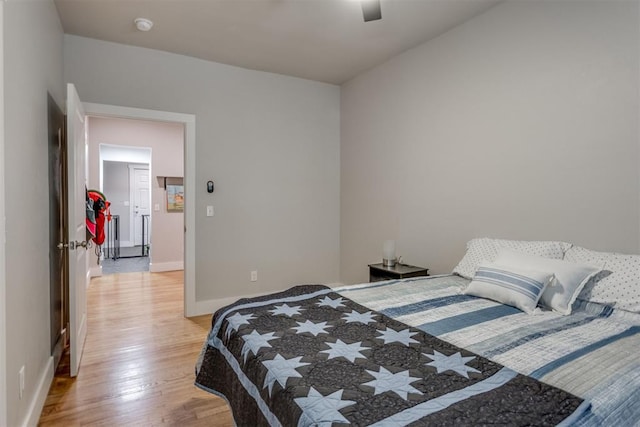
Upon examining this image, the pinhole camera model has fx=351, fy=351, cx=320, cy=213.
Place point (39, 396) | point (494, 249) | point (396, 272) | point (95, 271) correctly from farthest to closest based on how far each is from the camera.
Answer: point (95, 271) < point (396, 272) < point (494, 249) < point (39, 396)

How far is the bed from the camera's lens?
1011 millimetres

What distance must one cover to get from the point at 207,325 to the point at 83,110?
7.44 feet

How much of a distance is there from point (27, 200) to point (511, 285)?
8.79 feet

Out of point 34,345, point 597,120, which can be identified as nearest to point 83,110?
point 34,345

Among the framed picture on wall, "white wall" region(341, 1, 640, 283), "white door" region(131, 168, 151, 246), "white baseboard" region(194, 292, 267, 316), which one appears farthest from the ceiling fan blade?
"white door" region(131, 168, 151, 246)

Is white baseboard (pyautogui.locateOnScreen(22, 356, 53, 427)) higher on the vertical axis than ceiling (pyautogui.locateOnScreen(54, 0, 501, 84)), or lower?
lower

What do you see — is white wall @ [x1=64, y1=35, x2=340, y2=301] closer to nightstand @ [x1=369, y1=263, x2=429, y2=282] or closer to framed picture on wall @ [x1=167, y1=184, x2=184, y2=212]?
nightstand @ [x1=369, y1=263, x2=429, y2=282]

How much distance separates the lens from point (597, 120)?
2.15m

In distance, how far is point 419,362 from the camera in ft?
4.16

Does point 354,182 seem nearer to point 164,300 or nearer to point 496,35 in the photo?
point 496,35

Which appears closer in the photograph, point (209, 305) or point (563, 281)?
point (563, 281)

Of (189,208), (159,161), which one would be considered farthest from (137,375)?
(159,161)

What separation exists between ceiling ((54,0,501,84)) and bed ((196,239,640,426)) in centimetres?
199

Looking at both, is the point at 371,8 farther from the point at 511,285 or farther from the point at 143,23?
the point at 143,23
